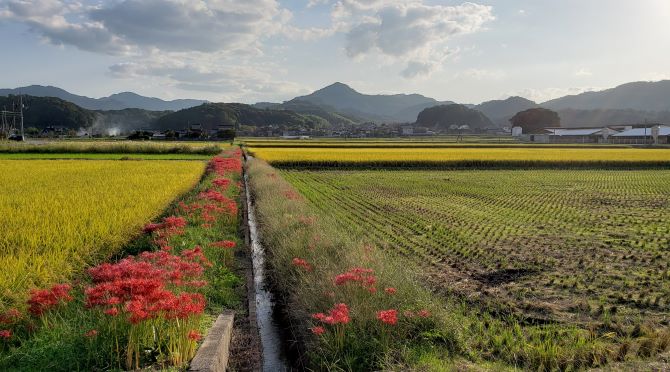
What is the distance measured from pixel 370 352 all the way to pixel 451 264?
4.54 meters

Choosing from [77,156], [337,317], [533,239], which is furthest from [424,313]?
[77,156]

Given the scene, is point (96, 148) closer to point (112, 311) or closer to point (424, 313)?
point (112, 311)

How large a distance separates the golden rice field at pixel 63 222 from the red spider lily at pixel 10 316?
1.48ft

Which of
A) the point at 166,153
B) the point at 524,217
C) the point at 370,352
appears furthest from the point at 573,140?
the point at 370,352

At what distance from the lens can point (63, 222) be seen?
9.84 meters

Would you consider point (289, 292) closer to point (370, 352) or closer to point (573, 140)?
point (370, 352)

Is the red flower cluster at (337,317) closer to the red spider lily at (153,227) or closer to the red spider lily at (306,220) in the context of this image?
the red spider lily at (306,220)

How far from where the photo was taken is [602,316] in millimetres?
6578

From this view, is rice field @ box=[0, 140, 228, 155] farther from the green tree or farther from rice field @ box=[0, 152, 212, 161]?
the green tree

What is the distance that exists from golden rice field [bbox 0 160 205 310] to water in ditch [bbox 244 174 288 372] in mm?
2518

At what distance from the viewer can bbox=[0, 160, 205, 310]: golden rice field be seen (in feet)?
21.9

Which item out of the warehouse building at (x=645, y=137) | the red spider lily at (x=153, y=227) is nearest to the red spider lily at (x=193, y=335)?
the red spider lily at (x=153, y=227)

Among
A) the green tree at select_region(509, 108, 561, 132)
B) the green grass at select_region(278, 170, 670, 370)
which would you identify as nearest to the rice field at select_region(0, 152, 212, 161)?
the green grass at select_region(278, 170, 670, 370)

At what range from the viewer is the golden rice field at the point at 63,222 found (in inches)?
262
